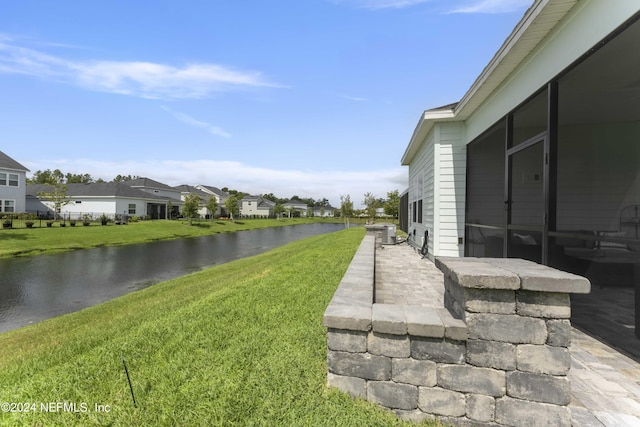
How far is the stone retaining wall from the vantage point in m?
1.82

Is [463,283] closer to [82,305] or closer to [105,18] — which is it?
[82,305]

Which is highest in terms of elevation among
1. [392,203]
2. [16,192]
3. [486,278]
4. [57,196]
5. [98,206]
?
[16,192]

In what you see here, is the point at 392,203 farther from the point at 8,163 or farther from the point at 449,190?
the point at 8,163

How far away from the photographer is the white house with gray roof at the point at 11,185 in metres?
26.2

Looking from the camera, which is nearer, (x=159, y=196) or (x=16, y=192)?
(x=16, y=192)

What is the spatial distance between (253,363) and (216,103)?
13194 mm

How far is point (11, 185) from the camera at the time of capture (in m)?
26.8

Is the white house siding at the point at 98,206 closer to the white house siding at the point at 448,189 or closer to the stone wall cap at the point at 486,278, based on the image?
the white house siding at the point at 448,189

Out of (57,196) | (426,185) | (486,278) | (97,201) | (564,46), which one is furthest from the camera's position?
(97,201)

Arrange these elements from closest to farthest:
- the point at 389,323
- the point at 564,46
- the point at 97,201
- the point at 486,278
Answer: the point at 486,278 < the point at 389,323 < the point at 564,46 < the point at 97,201

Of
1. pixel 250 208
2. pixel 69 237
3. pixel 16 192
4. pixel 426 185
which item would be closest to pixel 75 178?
pixel 250 208

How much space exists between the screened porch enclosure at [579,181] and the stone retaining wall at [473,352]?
2728 mm

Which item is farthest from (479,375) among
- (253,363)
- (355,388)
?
(253,363)

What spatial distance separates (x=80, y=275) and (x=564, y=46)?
596 inches
